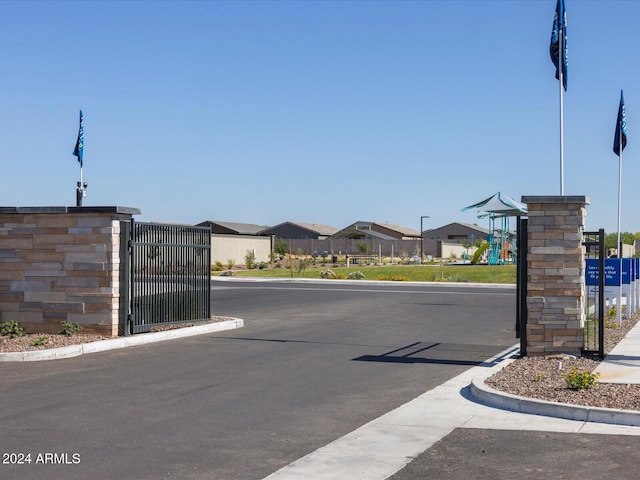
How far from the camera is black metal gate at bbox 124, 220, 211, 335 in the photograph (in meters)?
16.1

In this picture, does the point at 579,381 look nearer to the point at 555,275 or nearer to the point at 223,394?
the point at 555,275

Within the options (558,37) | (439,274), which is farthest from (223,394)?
(439,274)

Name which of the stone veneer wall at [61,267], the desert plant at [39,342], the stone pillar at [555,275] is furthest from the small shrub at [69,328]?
the stone pillar at [555,275]

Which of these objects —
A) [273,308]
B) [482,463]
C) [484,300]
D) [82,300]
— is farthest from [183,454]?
[484,300]

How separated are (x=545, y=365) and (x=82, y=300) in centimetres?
887

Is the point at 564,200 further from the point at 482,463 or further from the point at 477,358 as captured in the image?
the point at 482,463

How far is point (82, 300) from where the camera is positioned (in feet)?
51.7

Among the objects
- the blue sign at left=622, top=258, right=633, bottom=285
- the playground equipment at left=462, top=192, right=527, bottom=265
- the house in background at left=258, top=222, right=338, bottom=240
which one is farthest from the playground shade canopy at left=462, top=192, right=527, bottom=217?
the house in background at left=258, top=222, right=338, bottom=240

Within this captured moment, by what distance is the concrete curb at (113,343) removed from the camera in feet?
43.3

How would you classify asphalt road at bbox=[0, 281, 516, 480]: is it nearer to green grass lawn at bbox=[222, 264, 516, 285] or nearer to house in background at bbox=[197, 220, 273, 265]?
green grass lawn at bbox=[222, 264, 516, 285]

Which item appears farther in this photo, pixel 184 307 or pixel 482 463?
pixel 184 307

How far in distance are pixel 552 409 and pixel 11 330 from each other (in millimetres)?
10706

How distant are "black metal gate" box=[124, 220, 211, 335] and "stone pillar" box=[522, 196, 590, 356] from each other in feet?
25.2

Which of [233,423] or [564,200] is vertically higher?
[564,200]
